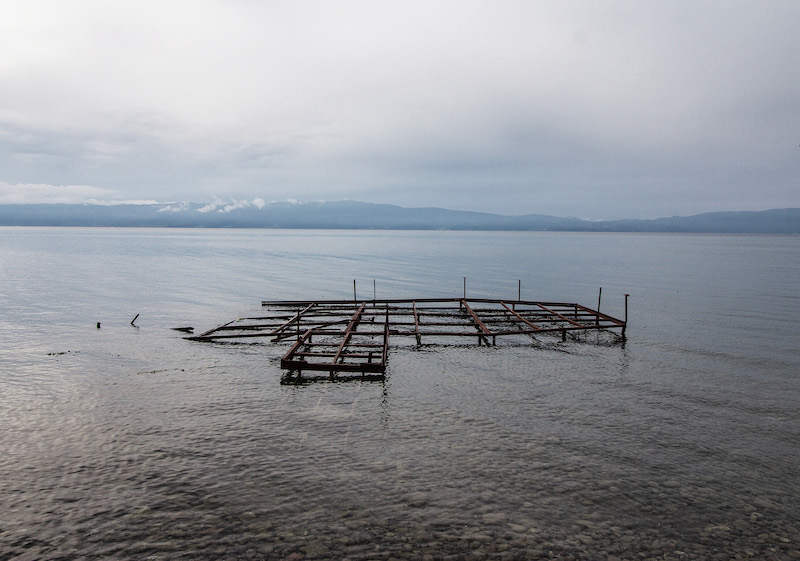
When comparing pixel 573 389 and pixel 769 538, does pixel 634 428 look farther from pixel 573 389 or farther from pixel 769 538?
pixel 769 538

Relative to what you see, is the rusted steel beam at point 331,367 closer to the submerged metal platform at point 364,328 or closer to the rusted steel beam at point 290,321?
the submerged metal platform at point 364,328

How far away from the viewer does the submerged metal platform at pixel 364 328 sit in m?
26.3

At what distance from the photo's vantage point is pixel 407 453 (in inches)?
606

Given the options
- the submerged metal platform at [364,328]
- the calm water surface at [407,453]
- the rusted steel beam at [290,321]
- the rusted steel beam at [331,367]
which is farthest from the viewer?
the rusted steel beam at [290,321]

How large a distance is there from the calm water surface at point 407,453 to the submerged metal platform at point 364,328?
1.31m

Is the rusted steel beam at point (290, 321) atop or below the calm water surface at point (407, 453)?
atop

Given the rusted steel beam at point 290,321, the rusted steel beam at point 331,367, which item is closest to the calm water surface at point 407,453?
the rusted steel beam at point 331,367

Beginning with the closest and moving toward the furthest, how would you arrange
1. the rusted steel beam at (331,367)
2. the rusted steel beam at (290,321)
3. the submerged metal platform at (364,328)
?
1. the rusted steel beam at (331,367)
2. the submerged metal platform at (364,328)
3. the rusted steel beam at (290,321)

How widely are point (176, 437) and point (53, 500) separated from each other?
4.07 meters

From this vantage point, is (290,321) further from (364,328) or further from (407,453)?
(407,453)

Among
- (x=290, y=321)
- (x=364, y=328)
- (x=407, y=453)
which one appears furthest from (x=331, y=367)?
(x=364, y=328)

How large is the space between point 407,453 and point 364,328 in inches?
887

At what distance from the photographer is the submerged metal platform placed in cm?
2634

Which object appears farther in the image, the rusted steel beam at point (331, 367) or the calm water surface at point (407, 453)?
the rusted steel beam at point (331, 367)
